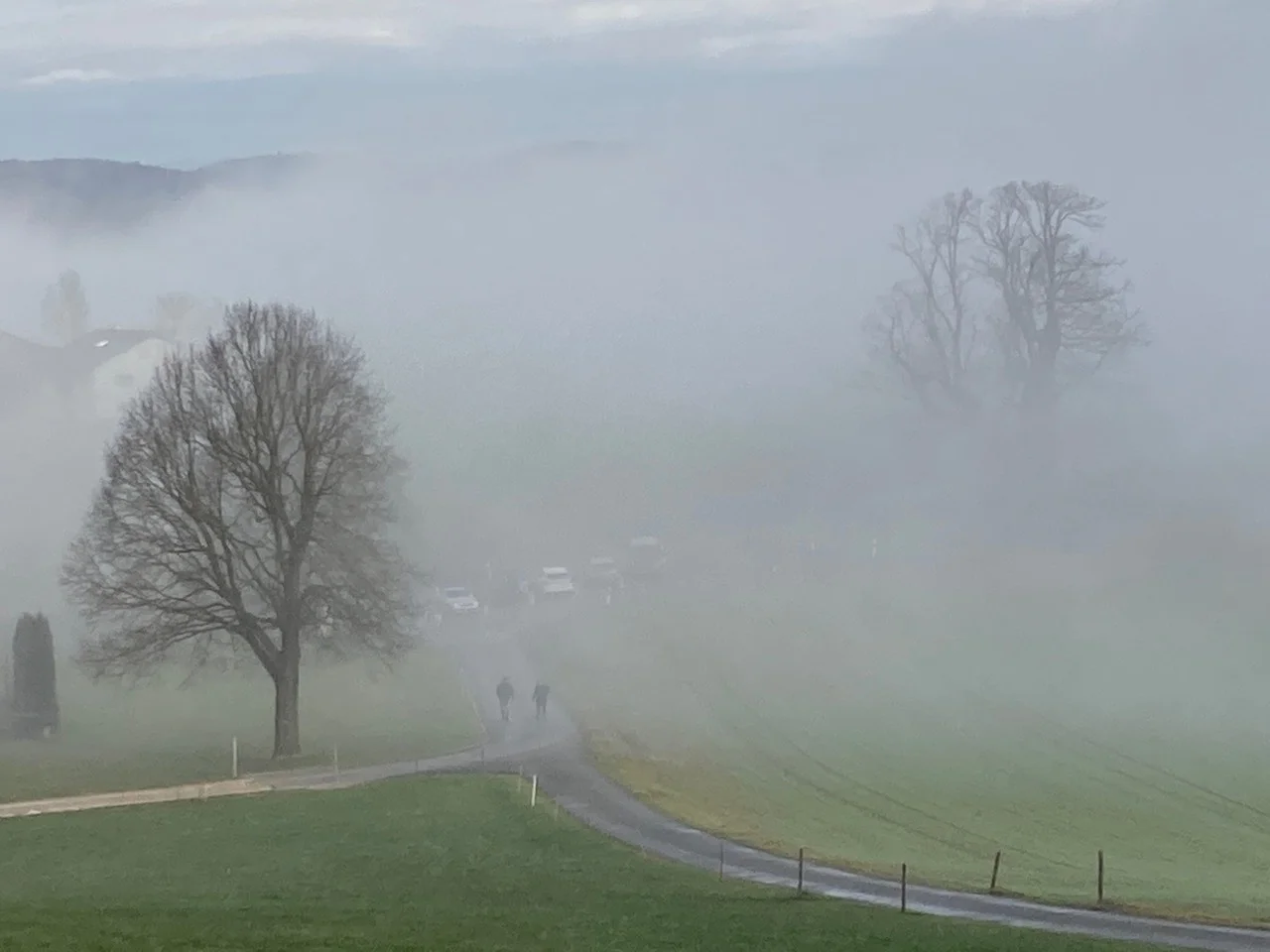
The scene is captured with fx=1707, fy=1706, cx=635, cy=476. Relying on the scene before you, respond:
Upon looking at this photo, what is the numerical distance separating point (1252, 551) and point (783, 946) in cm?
6224

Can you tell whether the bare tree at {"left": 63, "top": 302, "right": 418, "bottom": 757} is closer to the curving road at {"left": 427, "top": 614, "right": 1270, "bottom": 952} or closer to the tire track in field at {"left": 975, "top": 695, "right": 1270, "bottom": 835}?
the curving road at {"left": 427, "top": 614, "right": 1270, "bottom": 952}

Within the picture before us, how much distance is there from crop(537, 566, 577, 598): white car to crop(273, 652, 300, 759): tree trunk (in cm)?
3571

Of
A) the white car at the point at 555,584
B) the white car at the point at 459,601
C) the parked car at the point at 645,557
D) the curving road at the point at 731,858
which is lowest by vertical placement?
the curving road at the point at 731,858

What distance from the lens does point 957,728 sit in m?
52.3

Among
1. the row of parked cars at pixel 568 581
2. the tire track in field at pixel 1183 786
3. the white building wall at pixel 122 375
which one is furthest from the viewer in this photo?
the white building wall at pixel 122 375

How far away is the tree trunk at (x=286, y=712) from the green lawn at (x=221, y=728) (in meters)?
0.56

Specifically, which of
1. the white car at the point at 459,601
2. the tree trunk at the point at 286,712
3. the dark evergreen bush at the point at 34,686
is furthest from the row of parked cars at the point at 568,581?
the tree trunk at the point at 286,712

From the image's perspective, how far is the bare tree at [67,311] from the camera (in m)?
179

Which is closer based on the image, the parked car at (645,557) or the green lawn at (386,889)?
the green lawn at (386,889)

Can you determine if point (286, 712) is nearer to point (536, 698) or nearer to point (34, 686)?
point (536, 698)

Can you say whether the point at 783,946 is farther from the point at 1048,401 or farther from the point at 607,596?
the point at 1048,401

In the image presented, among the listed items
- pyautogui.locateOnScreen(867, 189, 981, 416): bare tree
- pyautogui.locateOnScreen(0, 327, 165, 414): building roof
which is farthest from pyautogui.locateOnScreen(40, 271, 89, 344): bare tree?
pyautogui.locateOnScreen(867, 189, 981, 416): bare tree

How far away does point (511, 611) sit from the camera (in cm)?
8206

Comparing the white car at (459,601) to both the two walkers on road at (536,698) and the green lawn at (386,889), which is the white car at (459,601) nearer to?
the two walkers on road at (536,698)
